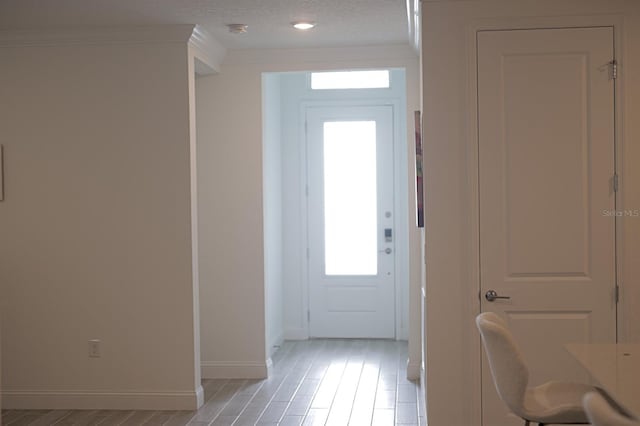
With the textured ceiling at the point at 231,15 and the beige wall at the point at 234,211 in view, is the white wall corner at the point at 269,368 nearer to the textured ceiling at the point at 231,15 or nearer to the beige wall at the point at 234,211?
the beige wall at the point at 234,211

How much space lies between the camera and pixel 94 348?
5262 mm

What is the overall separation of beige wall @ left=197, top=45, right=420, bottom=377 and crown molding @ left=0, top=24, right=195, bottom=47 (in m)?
0.90

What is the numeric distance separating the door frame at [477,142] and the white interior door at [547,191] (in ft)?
0.10

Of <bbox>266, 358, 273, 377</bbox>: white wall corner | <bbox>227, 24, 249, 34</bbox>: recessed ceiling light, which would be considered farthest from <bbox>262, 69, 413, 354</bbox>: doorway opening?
<bbox>227, 24, 249, 34</bbox>: recessed ceiling light

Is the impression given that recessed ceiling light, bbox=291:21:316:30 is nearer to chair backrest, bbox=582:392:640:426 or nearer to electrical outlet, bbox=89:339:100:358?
electrical outlet, bbox=89:339:100:358

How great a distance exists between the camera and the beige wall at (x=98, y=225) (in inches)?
205

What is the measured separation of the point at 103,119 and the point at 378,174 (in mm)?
2951

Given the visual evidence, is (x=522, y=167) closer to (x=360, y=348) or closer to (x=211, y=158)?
(x=211, y=158)

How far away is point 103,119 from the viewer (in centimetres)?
523

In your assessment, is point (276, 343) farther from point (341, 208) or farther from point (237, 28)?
point (237, 28)

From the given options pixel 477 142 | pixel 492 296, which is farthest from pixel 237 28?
pixel 492 296

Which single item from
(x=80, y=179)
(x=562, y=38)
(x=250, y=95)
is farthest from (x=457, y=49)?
(x=80, y=179)

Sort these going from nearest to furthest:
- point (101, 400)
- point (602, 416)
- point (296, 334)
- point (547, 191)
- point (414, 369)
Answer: point (602, 416)
point (547, 191)
point (101, 400)
point (414, 369)
point (296, 334)

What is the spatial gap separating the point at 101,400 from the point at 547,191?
10.4ft
